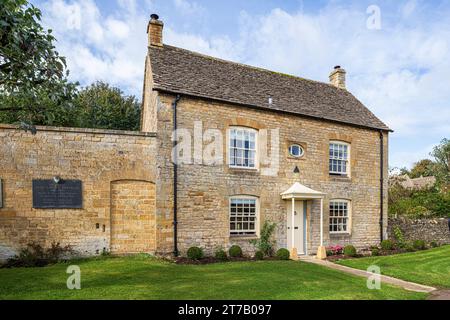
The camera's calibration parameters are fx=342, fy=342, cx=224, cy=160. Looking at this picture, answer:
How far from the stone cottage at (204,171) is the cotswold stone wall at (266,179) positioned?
0.05 metres

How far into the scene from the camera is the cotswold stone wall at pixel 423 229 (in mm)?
18217

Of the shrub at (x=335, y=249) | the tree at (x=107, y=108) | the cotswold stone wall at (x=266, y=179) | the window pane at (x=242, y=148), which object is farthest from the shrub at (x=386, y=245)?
the tree at (x=107, y=108)

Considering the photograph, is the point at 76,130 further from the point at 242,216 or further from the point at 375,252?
the point at 375,252

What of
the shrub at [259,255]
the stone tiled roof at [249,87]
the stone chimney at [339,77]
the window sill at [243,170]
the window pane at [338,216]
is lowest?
the shrub at [259,255]

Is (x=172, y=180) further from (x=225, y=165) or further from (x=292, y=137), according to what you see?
(x=292, y=137)

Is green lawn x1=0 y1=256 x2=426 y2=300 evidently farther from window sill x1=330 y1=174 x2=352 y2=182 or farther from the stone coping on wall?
window sill x1=330 y1=174 x2=352 y2=182

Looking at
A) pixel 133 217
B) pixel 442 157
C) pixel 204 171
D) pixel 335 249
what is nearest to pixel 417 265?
pixel 335 249

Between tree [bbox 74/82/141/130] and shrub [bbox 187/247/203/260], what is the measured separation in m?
16.7

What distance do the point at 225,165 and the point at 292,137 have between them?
3.55m

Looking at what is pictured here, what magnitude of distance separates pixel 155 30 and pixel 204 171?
6.84 metres

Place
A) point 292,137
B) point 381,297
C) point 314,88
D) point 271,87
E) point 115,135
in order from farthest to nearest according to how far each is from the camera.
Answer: point 314,88
point 271,87
point 292,137
point 115,135
point 381,297

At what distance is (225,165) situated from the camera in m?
13.7

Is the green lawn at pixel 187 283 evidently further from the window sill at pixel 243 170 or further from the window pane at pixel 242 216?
the window sill at pixel 243 170
